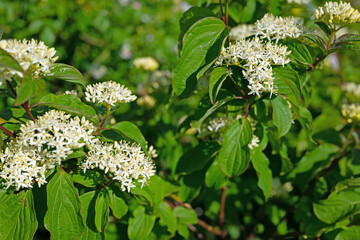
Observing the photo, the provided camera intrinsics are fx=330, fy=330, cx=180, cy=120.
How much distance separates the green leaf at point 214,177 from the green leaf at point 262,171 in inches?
6.2

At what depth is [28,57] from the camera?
93 centimetres

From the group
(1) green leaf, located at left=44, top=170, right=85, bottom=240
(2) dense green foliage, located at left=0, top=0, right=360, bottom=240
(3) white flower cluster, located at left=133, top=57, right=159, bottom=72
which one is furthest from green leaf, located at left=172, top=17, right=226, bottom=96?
(3) white flower cluster, located at left=133, top=57, right=159, bottom=72

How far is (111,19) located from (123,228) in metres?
2.52

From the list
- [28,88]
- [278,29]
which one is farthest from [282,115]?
[28,88]

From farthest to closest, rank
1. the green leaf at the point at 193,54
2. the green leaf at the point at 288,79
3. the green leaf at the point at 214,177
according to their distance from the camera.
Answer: the green leaf at the point at 214,177
the green leaf at the point at 193,54
the green leaf at the point at 288,79

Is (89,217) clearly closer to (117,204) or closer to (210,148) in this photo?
(117,204)

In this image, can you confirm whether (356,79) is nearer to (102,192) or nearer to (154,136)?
(154,136)

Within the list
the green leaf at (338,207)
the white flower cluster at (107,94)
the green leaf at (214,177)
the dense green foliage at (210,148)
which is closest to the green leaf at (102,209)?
the dense green foliage at (210,148)

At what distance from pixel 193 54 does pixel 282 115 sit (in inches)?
16.1

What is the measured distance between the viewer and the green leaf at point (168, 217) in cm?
141

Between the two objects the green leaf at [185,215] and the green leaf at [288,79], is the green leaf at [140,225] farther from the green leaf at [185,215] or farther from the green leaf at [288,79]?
the green leaf at [288,79]

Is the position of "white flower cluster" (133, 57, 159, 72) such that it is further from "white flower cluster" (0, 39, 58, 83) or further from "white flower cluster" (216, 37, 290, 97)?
"white flower cluster" (0, 39, 58, 83)

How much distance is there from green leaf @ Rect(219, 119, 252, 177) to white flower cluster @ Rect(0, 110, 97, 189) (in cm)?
51

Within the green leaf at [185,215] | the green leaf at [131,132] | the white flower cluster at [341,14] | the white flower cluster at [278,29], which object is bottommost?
the green leaf at [185,215]
